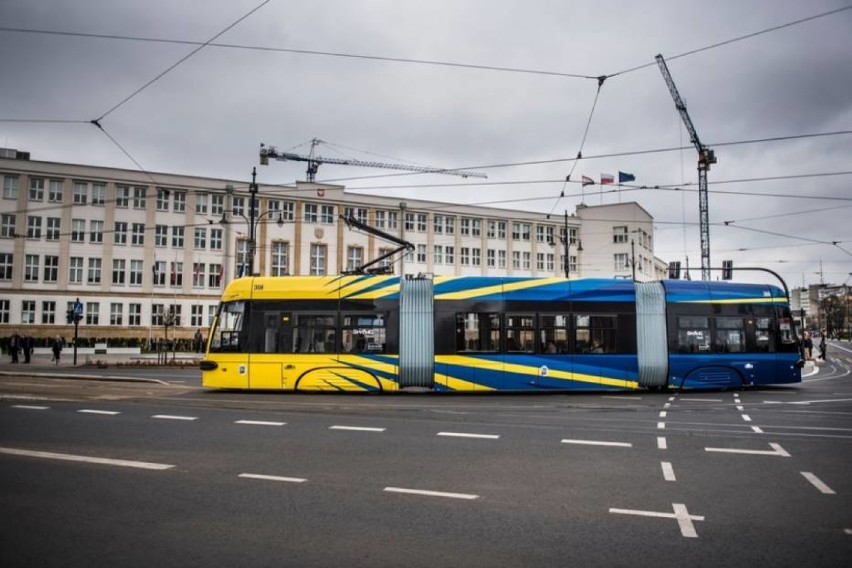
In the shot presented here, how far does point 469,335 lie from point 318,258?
43373mm

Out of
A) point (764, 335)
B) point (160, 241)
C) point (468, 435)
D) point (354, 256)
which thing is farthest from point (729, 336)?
point (160, 241)

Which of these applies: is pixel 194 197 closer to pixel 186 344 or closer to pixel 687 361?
pixel 186 344

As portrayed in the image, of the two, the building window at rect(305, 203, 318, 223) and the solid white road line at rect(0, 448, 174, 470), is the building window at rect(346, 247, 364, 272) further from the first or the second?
the solid white road line at rect(0, 448, 174, 470)

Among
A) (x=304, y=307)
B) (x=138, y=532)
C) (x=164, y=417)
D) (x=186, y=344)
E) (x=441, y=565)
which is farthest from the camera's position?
(x=186, y=344)

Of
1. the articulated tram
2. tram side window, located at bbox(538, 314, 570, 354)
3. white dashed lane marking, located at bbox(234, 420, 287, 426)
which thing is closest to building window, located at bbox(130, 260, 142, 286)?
the articulated tram

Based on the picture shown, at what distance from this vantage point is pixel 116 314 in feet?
174

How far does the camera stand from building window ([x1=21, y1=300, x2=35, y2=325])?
5072 centimetres

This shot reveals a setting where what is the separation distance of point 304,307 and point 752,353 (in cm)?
1405

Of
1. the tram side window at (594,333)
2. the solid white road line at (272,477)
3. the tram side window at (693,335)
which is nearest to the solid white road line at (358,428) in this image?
the solid white road line at (272,477)

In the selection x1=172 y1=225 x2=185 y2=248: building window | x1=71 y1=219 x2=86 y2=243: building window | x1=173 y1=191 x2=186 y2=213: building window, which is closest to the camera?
x1=71 y1=219 x2=86 y2=243: building window

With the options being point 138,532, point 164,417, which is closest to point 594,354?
point 164,417

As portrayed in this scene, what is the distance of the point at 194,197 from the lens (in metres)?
56.1

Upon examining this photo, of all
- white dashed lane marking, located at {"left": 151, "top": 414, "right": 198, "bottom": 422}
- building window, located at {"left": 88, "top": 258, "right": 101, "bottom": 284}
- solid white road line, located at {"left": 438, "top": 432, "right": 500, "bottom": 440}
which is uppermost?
building window, located at {"left": 88, "top": 258, "right": 101, "bottom": 284}

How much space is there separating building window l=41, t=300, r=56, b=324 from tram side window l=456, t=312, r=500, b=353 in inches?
1841
